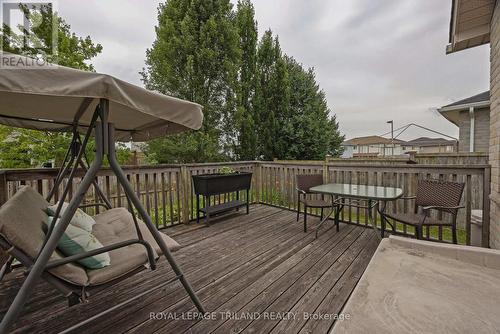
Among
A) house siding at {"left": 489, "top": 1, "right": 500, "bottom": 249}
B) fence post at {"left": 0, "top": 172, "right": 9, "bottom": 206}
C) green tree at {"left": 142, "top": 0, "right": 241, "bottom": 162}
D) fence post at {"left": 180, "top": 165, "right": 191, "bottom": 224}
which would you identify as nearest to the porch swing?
fence post at {"left": 0, "top": 172, "right": 9, "bottom": 206}

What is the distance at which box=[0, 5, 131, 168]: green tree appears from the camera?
15.8 ft

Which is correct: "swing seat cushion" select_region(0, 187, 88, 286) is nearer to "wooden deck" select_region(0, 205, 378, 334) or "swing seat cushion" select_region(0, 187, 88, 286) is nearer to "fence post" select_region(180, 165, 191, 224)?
"wooden deck" select_region(0, 205, 378, 334)

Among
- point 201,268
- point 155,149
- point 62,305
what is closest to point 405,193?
point 201,268

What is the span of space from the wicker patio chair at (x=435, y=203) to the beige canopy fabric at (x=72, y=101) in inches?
108

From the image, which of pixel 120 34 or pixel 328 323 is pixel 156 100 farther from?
pixel 120 34

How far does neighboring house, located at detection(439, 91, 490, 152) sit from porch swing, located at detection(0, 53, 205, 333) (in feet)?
28.9

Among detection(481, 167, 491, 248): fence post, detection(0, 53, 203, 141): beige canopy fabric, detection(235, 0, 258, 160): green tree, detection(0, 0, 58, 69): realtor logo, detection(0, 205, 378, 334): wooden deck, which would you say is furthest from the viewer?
detection(235, 0, 258, 160): green tree

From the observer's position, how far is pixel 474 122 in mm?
6758

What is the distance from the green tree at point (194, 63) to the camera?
22.1ft

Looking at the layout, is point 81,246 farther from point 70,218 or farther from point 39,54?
point 39,54

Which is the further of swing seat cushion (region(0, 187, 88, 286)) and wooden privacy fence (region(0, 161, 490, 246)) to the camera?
wooden privacy fence (region(0, 161, 490, 246))

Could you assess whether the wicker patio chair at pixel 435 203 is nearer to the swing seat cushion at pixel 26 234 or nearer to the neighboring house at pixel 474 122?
the swing seat cushion at pixel 26 234

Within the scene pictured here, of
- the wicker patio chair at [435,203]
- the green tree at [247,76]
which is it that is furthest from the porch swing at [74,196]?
the green tree at [247,76]

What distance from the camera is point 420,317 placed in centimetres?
107
